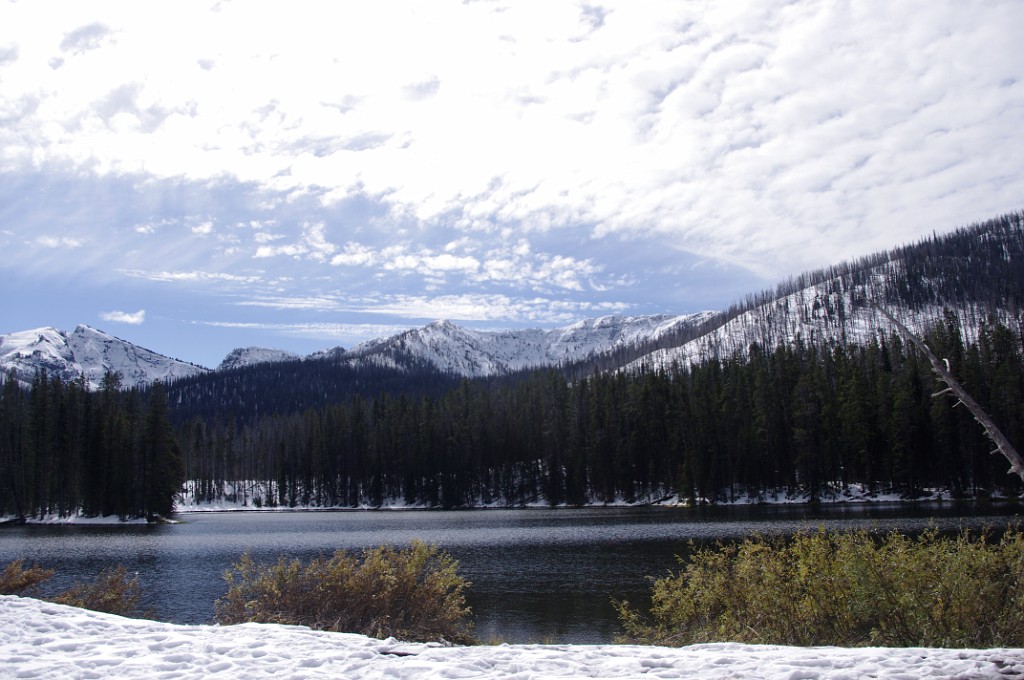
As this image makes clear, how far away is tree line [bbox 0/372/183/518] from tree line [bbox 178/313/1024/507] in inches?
1673

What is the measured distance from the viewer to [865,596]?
1294cm

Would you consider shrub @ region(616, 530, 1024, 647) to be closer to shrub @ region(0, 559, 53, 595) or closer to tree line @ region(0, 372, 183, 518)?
shrub @ region(0, 559, 53, 595)

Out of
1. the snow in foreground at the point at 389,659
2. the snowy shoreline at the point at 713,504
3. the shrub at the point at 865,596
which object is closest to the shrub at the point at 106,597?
the snow in foreground at the point at 389,659

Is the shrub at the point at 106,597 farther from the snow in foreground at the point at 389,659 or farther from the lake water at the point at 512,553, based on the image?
the snow in foreground at the point at 389,659

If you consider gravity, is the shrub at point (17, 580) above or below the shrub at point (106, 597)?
above

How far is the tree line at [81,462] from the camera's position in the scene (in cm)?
8775

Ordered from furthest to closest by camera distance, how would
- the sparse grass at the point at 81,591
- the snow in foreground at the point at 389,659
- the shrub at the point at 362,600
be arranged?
the sparse grass at the point at 81,591 → the shrub at the point at 362,600 → the snow in foreground at the point at 389,659

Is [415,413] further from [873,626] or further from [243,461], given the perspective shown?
[873,626]

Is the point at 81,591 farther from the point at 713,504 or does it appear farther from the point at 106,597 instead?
the point at 713,504

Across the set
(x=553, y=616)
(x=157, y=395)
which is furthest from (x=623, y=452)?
(x=553, y=616)

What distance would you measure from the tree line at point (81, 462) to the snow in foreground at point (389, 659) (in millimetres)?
86523

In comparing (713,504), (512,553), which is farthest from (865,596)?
(713,504)

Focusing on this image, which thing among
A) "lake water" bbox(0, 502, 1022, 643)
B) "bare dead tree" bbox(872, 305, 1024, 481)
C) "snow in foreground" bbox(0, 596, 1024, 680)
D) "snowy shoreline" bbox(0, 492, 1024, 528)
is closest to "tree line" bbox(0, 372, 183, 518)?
"snowy shoreline" bbox(0, 492, 1024, 528)

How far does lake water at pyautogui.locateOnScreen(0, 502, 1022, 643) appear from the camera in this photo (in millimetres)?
24703
